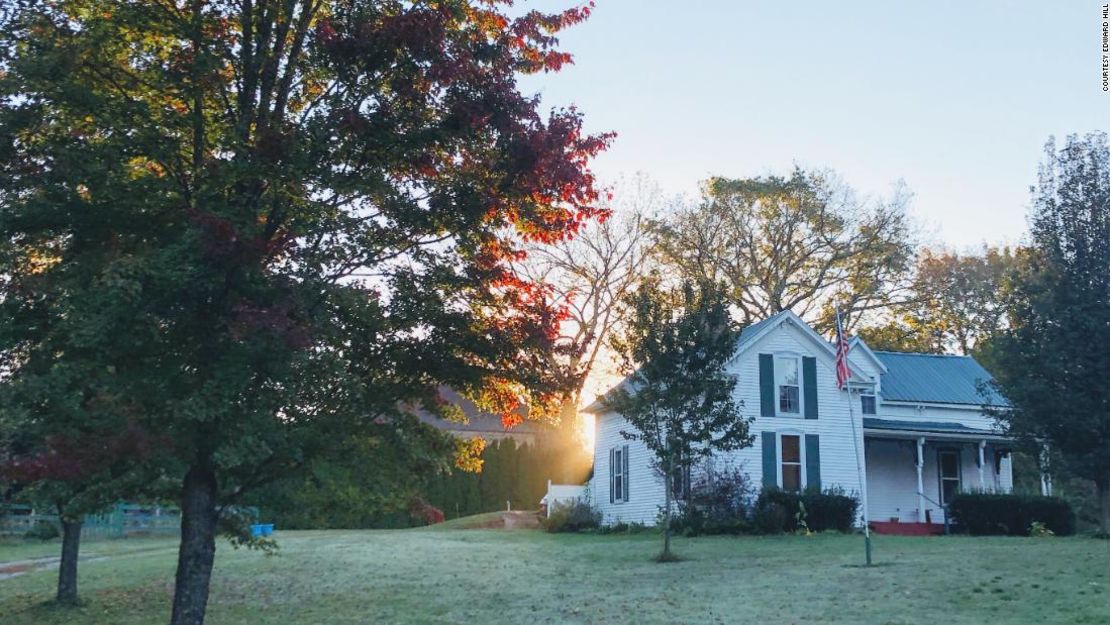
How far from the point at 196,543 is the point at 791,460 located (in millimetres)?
20854

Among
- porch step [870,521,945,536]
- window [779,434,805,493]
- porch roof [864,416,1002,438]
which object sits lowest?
porch step [870,521,945,536]

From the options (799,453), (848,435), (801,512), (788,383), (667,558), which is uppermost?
(788,383)

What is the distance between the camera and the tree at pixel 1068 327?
20328 millimetres

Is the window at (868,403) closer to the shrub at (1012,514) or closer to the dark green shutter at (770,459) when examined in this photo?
the dark green shutter at (770,459)

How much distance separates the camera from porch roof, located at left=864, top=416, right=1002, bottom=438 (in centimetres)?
2958

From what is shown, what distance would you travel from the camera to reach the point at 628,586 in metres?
15.1

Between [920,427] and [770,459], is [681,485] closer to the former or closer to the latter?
[770,459]

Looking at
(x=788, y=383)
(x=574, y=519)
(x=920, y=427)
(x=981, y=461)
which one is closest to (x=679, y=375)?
(x=788, y=383)

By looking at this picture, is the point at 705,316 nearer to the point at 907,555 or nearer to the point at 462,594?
the point at 907,555

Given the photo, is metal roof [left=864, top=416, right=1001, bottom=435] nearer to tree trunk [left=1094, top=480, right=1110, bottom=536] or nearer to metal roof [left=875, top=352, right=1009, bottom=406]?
metal roof [left=875, top=352, right=1009, bottom=406]

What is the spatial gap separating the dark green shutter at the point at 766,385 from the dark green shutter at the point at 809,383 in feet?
3.26

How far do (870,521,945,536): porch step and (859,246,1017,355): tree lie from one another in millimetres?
19945

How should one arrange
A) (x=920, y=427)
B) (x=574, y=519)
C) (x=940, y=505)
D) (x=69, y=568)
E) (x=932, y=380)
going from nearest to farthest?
(x=69, y=568), (x=940, y=505), (x=920, y=427), (x=574, y=519), (x=932, y=380)

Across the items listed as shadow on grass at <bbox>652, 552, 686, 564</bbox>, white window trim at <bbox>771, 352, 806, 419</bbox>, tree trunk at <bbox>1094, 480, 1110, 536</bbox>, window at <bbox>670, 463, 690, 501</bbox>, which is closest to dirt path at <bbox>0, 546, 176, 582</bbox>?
shadow on grass at <bbox>652, 552, 686, 564</bbox>
